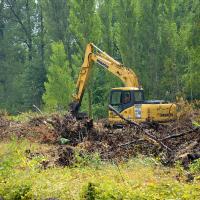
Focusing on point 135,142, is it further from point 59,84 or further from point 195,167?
point 59,84

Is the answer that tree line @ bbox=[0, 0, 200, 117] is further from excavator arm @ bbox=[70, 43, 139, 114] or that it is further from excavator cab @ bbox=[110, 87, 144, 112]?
excavator cab @ bbox=[110, 87, 144, 112]

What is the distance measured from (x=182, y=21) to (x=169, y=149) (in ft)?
85.1

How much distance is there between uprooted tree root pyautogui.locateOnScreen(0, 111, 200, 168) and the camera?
11.2 meters

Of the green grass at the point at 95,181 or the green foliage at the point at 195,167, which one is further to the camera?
the green foliage at the point at 195,167

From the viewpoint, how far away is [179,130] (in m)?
15.4

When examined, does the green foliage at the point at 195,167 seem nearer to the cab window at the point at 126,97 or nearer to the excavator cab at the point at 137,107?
the excavator cab at the point at 137,107

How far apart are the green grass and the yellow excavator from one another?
27.5ft

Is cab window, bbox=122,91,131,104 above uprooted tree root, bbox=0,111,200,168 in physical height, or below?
above

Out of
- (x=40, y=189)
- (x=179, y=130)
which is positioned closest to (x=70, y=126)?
(x=179, y=130)

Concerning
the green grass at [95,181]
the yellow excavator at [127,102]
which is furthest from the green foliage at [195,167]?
the yellow excavator at [127,102]

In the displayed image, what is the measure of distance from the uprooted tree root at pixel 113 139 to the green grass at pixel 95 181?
64 cm

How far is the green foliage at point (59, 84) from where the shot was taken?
116ft

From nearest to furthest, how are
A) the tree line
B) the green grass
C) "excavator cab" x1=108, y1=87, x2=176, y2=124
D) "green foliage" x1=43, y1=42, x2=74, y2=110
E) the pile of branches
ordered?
the green grass
the pile of branches
"excavator cab" x1=108, y1=87, x2=176, y2=124
the tree line
"green foliage" x1=43, y1=42, x2=74, y2=110

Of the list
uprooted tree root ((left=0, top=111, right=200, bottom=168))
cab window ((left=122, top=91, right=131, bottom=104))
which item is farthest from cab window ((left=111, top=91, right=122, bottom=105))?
uprooted tree root ((left=0, top=111, right=200, bottom=168))
